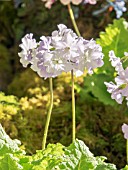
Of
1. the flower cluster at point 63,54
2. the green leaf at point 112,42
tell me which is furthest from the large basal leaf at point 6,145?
the green leaf at point 112,42

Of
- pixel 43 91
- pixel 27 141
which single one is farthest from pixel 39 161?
pixel 43 91

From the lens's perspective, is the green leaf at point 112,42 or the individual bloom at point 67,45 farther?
the green leaf at point 112,42

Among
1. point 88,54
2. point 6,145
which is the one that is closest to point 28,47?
point 88,54

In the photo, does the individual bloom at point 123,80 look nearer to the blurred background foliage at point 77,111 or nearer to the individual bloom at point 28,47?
the individual bloom at point 28,47

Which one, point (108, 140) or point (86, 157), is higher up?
point (108, 140)

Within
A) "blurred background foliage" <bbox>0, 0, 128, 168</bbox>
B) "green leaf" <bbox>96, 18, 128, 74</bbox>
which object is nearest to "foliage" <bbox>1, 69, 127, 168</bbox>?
"blurred background foliage" <bbox>0, 0, 128, 168</bbox>

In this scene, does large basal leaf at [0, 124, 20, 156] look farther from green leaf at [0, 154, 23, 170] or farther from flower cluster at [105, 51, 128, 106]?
flower cluster at [105, 51, 128, 106]

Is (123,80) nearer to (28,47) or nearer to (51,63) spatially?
(51,63)

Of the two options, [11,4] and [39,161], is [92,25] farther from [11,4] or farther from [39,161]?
[39,161]
